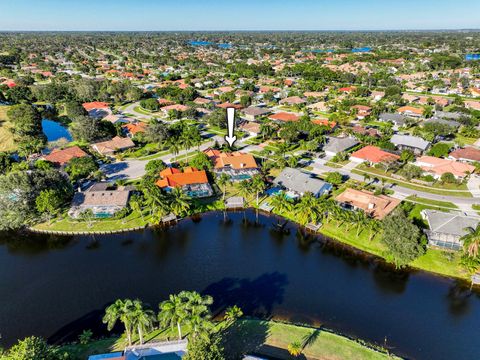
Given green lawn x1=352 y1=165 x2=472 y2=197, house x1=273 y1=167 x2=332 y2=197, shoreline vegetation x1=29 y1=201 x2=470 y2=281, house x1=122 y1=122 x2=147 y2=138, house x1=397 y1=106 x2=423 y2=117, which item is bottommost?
shoreline vegetation x1=29 y1=201 x2=470 y2=281

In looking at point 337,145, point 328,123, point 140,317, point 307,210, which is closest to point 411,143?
point 337,145

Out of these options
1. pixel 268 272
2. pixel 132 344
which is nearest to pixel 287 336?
pixel 268 272

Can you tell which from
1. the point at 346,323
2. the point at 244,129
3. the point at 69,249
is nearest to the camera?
the point at 346,323

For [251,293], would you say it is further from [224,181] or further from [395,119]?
[395,119]

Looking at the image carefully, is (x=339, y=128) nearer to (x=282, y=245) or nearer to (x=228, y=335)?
(x=282, y=245)

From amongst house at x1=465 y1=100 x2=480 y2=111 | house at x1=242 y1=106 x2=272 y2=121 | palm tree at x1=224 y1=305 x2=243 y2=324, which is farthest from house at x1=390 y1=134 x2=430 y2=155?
palm tree at x1=224 y1=305 x2=243 y2=324

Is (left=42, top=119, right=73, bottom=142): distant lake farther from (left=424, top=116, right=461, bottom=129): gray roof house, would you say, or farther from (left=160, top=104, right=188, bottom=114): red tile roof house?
(left=424, top=116, right=461, bottom=129): gray roof house
